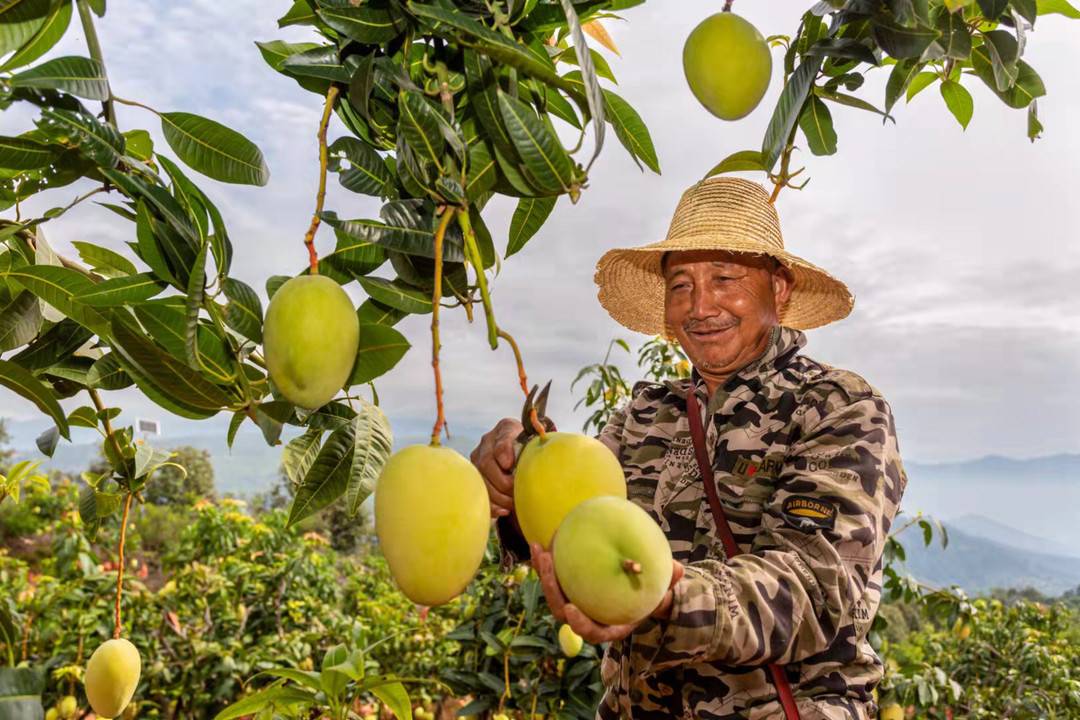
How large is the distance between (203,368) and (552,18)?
48 cm

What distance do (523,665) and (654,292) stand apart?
1679 mm

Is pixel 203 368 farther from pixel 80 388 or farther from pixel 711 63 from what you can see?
pixel 711 63

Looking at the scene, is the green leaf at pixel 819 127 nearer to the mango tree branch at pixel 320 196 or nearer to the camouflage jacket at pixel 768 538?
the camouflage jacket at pixel 768 538

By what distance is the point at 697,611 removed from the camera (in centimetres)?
99

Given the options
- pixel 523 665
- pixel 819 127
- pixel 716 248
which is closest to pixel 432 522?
pixel 819 127

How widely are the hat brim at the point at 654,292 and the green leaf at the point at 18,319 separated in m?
1.09

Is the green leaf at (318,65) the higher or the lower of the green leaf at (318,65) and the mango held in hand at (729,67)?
the lower

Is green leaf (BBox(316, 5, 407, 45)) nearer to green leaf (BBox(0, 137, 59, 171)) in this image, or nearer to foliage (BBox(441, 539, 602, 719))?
green leaf (BBox(0, 137, 59, 171))

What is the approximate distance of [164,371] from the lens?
32.2 inches

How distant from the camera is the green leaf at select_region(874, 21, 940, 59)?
Answer: 36.2 inches

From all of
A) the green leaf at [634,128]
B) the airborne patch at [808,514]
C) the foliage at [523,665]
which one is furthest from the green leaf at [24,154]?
the foliage at [523,665]

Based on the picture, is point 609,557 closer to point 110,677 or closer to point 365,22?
point 365,22

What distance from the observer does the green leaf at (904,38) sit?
92 cm

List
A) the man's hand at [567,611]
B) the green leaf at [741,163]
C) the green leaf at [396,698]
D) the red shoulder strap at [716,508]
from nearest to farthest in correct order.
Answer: the man's hand at [567,611]
the green leaf at [741,163]
the red shoulder strap at [716,508]
the green leaf at [396,698]
